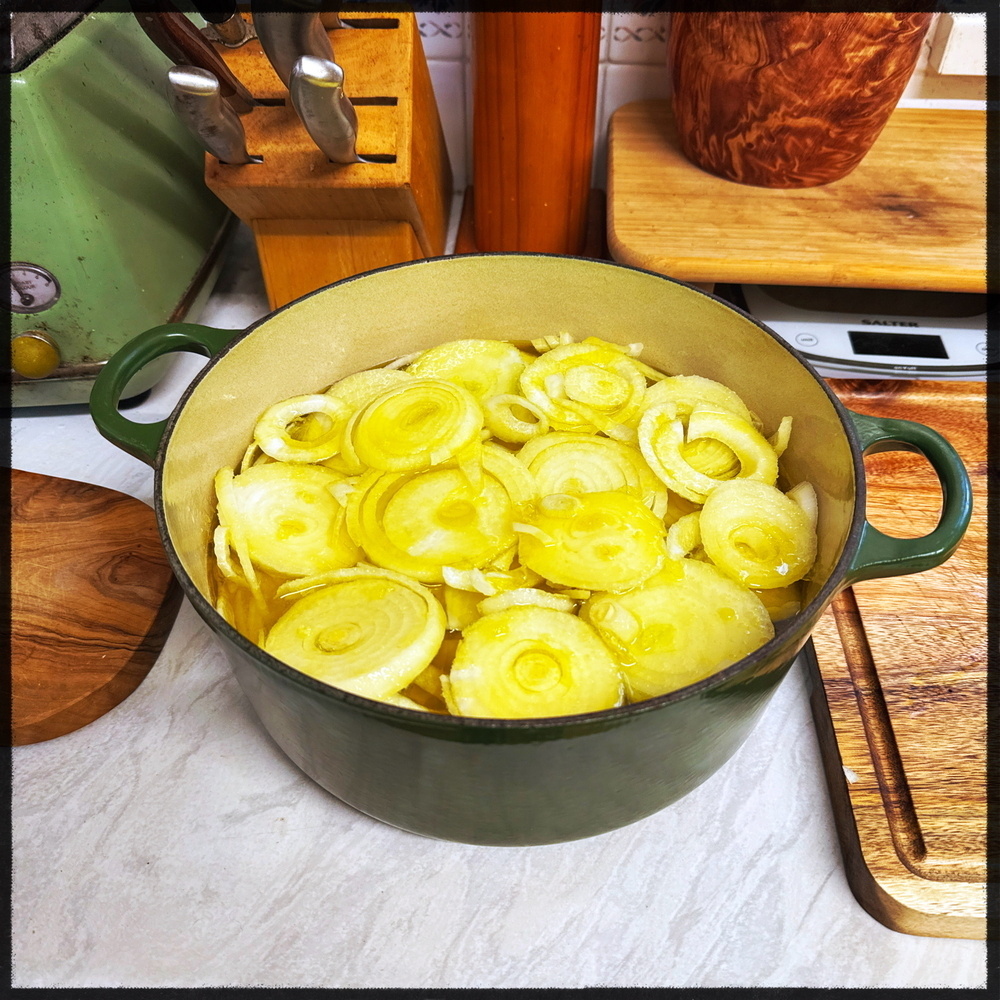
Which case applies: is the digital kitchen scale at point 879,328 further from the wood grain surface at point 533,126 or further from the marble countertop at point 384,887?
the marble countertop at point 384,887

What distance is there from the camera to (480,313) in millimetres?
905

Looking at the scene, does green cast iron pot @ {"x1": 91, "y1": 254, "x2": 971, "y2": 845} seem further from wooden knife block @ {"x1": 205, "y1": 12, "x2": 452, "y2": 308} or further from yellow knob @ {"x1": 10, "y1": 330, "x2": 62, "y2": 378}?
yellow knob @ {"x1": 10, "y1": 330, "x2": 62, "y2": 378}

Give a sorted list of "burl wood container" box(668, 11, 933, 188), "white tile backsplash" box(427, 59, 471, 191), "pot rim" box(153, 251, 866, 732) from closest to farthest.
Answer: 1. "pot rim" box(153, 251, 866, 732)
2. "burl wood container" box(668, 11, 933, 188)
3. "white tile backsplash" box(427, 59, 471, 191)

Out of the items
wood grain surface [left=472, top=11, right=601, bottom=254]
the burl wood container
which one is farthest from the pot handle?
wood grain surface [left=472, top=11, right=601, bottom=254]

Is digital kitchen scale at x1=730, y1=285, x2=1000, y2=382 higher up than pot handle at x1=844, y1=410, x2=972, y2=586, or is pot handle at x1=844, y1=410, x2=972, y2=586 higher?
pot handle at x1=844, y1=410, x2=972, y2=586

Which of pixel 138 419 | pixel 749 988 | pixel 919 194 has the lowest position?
pixel 749 988

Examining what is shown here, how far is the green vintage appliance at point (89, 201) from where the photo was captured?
2.87 ft

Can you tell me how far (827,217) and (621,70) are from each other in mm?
425

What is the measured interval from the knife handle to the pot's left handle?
29 cm

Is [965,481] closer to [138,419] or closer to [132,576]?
[132,576]

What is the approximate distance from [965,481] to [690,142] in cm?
65

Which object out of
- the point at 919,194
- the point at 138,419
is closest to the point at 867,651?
the point at 919,194

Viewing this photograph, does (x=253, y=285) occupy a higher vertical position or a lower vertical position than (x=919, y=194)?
lower

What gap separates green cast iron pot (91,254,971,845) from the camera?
51 cm
